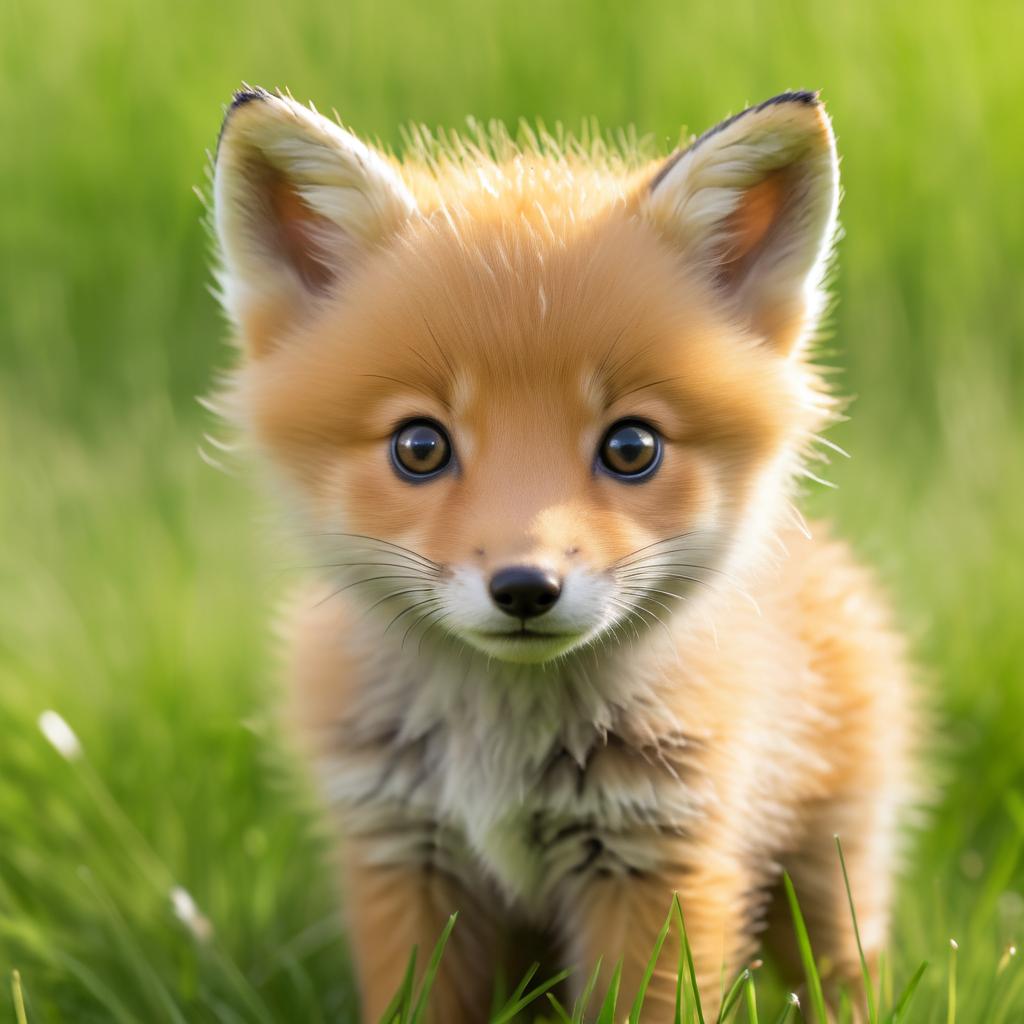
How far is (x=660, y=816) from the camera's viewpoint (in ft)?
8.93

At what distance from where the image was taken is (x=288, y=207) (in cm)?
281

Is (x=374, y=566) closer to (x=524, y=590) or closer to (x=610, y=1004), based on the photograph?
(x=524, y=590)

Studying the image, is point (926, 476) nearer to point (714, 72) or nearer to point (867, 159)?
point (867, 159)

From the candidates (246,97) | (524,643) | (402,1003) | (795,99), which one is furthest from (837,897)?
(246,97)

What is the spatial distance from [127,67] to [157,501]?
6.61 feet

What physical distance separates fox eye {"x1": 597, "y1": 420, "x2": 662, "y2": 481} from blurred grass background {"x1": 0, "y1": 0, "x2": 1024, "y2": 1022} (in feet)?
4.73

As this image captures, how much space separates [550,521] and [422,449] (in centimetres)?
31

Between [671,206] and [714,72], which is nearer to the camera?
[671,206]

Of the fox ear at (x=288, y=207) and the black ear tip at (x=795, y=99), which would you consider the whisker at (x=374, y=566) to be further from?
the black ear tip at (x=795, y=99)

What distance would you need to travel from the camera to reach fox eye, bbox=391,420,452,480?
2.48 m

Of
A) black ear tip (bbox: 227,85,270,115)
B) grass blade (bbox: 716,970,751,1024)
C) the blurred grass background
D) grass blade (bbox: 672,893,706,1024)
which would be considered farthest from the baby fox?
the blurred grass background

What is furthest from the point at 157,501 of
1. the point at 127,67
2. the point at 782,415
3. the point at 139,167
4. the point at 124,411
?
the point at 782,415

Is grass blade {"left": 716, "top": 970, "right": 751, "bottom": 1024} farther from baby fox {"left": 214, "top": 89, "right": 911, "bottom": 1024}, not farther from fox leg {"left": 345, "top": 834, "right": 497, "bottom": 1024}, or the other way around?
fox leg {"left": 345, "top": 834, "right": 497, "bottom": 1024}

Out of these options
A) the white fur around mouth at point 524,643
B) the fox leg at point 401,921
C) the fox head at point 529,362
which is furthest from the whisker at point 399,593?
the fox leg at point 401,921
